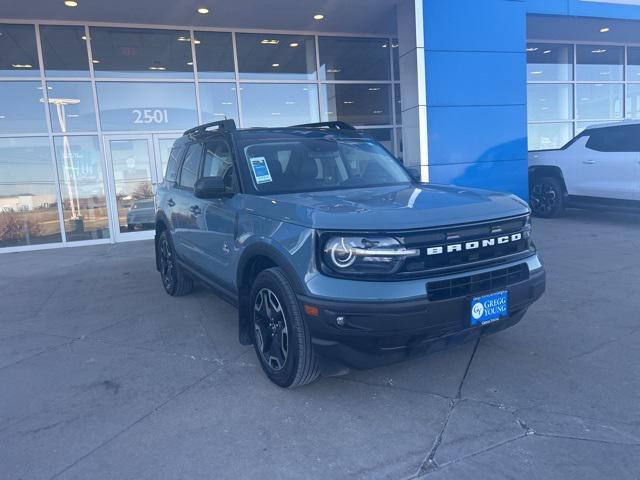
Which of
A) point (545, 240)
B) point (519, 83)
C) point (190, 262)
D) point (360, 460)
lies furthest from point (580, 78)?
point (360, 460)

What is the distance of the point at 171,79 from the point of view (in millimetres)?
11469

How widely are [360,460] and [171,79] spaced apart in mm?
10642

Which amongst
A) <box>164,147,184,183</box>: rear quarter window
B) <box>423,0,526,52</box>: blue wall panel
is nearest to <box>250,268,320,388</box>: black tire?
<box>164,147,184,183</box>: rear quarter window

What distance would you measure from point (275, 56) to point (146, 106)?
3.29 meters

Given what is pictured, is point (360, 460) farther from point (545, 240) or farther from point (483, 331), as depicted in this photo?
point (545, 240)

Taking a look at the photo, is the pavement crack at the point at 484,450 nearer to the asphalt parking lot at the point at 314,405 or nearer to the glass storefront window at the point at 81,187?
the asphalt parking lot at the point at 314,405

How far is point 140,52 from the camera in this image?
36.6 feet

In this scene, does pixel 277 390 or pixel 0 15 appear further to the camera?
pixel 0 15

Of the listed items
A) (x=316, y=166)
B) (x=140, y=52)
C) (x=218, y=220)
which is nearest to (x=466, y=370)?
(x=316, y=166)

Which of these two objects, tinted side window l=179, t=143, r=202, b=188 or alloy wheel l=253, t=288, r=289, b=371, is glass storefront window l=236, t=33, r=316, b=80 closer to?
tinted side window l=179, t=143, r=202, b=188

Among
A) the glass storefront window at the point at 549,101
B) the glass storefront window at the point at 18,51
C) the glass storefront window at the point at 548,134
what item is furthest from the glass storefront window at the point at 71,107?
the glass storefront window at the point at 548,134

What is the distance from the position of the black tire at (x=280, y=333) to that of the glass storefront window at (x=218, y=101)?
29.5 feet

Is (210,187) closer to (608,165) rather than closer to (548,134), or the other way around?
(608,165)

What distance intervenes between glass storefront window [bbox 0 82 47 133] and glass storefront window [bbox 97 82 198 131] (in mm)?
1209
